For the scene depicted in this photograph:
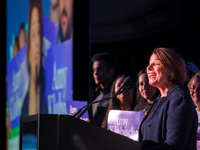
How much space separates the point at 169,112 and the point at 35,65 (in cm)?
331

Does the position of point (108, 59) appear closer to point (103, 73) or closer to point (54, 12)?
point (103, 73)

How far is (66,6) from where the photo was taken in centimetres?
393

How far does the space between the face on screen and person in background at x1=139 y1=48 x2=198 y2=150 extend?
1.84m

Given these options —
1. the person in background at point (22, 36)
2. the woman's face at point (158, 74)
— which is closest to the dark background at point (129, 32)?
the person in background at point (22, 36)

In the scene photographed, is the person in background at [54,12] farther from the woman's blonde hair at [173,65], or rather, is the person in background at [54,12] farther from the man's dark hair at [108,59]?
the woman's blonde hair at [173,65]

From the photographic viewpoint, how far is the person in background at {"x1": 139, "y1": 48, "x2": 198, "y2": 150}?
1796 millimetres

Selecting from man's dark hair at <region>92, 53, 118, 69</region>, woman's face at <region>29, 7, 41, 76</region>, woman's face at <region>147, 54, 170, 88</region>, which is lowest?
woman's face at <region>147, 54, 170, 88</region>

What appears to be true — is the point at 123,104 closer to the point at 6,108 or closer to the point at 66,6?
the point at 66,6

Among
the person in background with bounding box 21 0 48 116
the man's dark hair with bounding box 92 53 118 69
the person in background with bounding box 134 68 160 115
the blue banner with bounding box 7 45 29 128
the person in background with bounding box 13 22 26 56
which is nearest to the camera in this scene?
the person in background with bounding box 134 68 160 115

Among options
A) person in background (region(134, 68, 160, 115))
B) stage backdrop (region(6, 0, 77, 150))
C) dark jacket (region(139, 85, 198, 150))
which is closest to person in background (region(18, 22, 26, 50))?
stage backdrop (region(6, 0, 77, 150))

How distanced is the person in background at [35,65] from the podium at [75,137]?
2.70m

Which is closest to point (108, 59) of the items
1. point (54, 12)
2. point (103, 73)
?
point (103, 73)

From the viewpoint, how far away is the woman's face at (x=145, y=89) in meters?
3.13

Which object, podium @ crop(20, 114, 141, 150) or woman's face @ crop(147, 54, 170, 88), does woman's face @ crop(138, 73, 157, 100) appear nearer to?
woman's face @ crop(147, 54, 170, 88)
